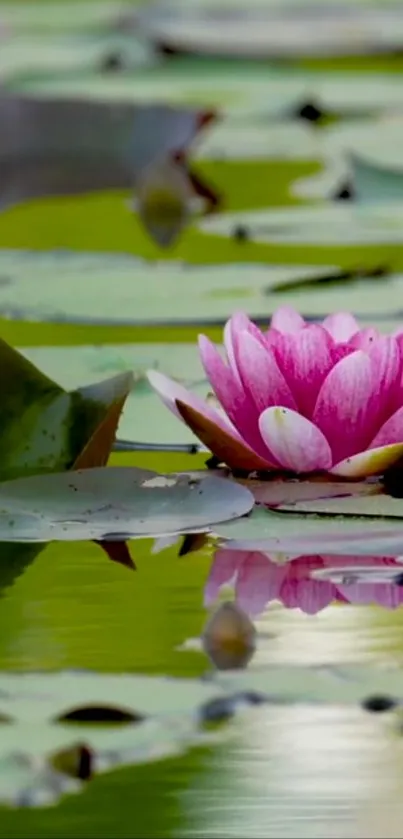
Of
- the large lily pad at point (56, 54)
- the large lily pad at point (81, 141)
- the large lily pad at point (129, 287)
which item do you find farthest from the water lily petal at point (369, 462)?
the large lily pad at point (56, 54)

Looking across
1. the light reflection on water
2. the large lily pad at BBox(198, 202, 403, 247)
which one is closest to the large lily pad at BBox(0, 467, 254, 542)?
the light reflection on water

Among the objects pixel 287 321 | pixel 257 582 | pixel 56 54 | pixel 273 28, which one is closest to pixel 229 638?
pixel 257 582

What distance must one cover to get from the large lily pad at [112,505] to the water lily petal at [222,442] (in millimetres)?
39

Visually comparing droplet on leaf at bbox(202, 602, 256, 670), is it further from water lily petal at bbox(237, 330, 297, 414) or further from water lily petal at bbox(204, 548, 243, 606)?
water lily petal at bbox(237, 330, 297, 414)

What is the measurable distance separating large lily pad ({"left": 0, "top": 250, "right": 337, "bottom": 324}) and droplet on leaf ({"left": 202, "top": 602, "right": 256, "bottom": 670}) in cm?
92

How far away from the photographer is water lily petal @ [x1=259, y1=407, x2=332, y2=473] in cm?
155

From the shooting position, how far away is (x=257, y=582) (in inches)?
55.3

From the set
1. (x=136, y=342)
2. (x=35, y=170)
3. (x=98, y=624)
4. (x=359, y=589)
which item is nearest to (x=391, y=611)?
(x=359, y=589)

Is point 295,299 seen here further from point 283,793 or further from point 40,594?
point 283,793

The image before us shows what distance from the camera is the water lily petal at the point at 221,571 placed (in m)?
1.40

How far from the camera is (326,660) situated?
124 centimetres

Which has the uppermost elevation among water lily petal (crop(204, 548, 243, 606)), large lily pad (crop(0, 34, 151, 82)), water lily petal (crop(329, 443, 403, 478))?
large lily pad (crop(0, 34, 151, 82))

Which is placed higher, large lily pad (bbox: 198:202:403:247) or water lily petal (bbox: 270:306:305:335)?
water lily petal (bbox: 270:306:305:335)

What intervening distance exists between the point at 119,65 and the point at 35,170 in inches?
37.6
